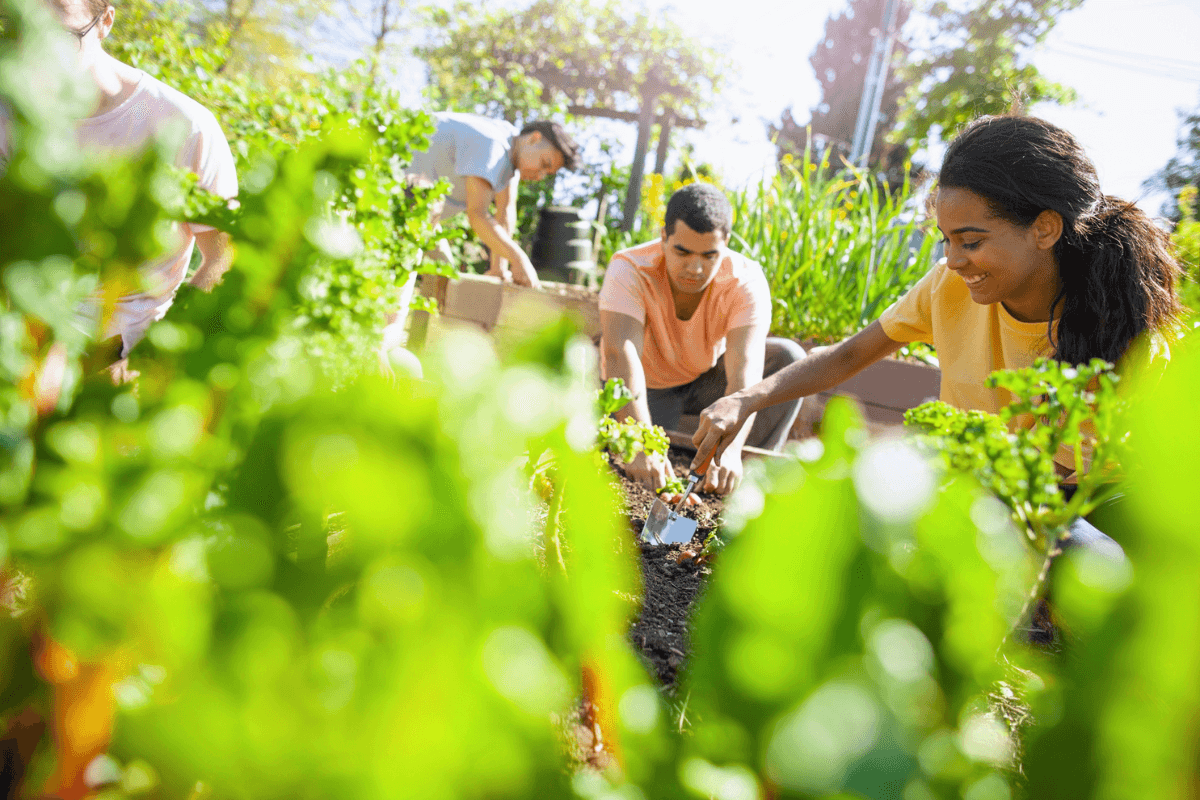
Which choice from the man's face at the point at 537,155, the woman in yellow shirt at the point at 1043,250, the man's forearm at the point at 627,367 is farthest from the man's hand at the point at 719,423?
the man's face at the point at 537,155

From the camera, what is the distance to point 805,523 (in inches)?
9.3

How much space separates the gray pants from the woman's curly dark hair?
1.24 meters

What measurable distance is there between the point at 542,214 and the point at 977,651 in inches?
236

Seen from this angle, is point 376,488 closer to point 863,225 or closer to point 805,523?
point 805,523

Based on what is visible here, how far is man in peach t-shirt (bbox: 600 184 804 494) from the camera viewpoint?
2572mm

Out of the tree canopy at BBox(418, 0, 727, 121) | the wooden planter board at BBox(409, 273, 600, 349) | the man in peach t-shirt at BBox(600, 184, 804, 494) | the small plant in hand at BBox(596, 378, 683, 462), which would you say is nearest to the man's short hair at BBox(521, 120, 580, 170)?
the wooden planter board at BBox(409, 273, 600, 349)

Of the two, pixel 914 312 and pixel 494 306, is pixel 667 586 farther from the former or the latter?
pixel 494 306

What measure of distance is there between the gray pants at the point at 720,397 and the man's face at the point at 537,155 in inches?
59.5

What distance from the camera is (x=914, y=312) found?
7.30ft

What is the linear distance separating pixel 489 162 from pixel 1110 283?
112 inches

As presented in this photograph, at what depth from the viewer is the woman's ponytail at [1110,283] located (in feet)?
5.55

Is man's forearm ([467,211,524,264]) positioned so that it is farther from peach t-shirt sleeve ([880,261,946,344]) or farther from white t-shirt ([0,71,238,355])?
peach t-shirt sleeve ([880,261,946,344])

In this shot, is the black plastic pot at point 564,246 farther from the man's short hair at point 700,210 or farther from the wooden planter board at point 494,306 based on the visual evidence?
the man's short hair at point 700,210

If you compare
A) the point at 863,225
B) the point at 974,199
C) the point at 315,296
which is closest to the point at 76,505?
the point at 315,296
